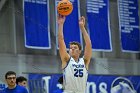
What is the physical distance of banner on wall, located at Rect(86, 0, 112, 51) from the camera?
1492cm

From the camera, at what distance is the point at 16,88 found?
783cm

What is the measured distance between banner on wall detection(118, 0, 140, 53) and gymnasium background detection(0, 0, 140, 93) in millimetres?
34

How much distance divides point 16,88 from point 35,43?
19.4 ft

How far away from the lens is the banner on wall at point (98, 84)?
13.9 m

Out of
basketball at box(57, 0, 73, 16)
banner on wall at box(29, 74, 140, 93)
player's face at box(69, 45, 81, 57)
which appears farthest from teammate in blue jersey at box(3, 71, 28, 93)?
banner on wall at box(29, 74, 140, 93)

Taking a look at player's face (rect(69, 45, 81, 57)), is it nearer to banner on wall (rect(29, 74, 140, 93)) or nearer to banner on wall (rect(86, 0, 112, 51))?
banner on wall (rect(29, 74, 140, 93))

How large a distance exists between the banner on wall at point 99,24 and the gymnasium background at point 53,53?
3 cm

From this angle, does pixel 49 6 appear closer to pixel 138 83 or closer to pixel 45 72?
pixel 45 72

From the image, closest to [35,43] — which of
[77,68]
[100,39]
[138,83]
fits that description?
[100,39]

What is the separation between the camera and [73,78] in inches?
252

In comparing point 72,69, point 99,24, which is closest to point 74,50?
point 72,69

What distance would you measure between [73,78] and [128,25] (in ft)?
31.6

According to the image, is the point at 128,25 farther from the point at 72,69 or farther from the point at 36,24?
the point at 72,69


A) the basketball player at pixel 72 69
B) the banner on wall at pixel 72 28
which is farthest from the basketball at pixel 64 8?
the banner on wall at pixel 72 28
